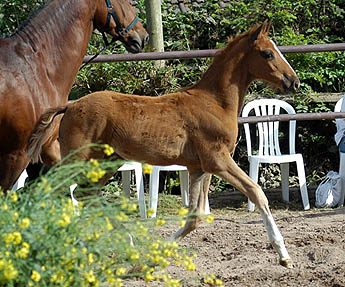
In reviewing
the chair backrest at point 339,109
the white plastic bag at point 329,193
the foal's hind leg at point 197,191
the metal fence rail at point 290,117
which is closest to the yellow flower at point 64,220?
the foal's hind leg at point 197,191

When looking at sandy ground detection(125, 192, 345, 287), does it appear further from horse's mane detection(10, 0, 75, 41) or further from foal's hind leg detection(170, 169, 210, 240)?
horse's mane detection(10, 0, 75, 41)

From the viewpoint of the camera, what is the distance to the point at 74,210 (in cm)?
256

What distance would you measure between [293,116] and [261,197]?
8.20 ft

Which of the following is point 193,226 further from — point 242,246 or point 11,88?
point 11,88

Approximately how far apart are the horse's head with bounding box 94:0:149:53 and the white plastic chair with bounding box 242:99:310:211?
2.71 meters

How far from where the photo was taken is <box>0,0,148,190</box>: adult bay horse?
4719 mm

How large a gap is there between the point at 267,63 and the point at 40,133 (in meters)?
1.75

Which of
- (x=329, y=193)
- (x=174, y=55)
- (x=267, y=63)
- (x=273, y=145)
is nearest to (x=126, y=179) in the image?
(x=174, y=55)

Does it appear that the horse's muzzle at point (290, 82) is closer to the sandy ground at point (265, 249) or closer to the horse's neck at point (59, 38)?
the sandy ground at point (265, 249)

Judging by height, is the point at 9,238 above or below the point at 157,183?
above

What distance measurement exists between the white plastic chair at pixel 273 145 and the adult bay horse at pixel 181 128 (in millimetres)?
2439

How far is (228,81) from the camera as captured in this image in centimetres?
532

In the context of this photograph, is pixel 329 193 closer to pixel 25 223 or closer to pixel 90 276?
pixel 90 276

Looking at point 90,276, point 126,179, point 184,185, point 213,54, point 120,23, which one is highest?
point 120,23
